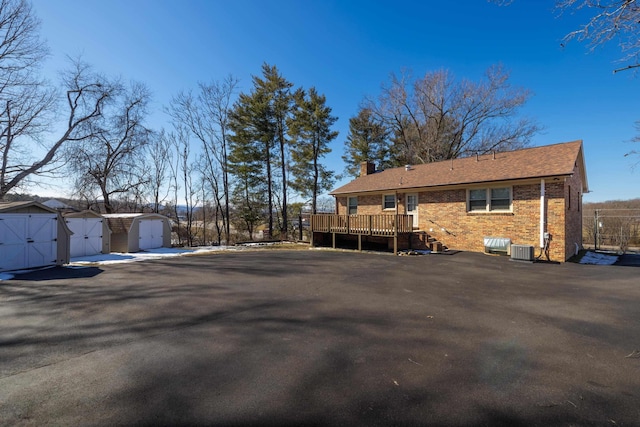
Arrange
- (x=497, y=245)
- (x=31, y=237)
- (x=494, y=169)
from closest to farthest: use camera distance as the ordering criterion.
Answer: (x=31, y=237)
(x=497, y=245)
(x=494, y=169)

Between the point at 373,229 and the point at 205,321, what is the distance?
1064cm

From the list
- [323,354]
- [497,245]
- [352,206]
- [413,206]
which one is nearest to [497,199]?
[497,245]

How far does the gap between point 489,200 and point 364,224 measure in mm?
5700

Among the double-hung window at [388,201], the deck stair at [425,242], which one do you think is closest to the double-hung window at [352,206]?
the double-hung window at [388,201]

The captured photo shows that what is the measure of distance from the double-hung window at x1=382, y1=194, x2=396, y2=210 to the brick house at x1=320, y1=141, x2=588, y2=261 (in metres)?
0.06

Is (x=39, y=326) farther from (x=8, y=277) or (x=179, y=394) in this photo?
(x=8, y=277)

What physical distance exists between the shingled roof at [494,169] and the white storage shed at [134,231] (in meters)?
12.4

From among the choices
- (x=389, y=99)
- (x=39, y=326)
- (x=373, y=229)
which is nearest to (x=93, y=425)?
(x=39, y=326)

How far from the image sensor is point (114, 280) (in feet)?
27.7

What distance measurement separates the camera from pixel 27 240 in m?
10.6

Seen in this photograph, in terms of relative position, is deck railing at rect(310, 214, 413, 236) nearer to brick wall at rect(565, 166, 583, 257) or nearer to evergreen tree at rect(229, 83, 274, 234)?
brick wall at rect(565, 166, 583, 257)

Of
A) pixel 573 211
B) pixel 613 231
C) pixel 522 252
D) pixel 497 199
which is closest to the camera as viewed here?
pixel 522 252

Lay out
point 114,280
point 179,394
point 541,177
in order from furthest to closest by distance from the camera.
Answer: point 541,177 < point 114,280 < point 179,394

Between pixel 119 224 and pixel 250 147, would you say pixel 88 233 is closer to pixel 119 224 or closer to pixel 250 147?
pixel 119 224
